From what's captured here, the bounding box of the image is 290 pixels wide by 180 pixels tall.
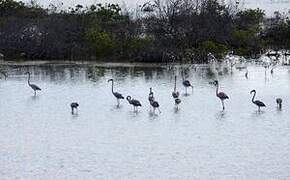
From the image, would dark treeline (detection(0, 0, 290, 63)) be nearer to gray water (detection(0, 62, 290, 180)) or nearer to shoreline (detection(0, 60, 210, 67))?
shoreline (detection(0, 60, 210, 67))

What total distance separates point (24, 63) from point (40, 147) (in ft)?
53.5

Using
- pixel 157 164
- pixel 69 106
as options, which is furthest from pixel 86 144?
pixel 69 106

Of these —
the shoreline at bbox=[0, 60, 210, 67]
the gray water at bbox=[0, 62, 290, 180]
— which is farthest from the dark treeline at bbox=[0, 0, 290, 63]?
the gray water at bbox=[0, 62, 290, 180]

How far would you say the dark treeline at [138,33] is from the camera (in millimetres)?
31281

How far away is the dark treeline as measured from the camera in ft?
103

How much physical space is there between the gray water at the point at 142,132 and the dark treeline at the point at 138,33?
262 inches

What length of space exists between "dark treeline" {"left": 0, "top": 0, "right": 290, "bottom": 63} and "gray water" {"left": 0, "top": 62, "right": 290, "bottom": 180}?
666 cm

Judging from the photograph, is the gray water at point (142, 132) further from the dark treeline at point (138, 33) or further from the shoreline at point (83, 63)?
the dark treeline at point (138, 33)

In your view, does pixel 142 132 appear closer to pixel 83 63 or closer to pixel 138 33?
pixel 83 63

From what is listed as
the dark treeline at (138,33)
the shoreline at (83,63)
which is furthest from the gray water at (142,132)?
the dark treeline at (138,33)

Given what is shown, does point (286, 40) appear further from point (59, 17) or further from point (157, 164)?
point (157, 164)

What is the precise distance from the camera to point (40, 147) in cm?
1419

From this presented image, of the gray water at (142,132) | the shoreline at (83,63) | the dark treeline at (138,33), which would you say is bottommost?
the gray water at (142,132)

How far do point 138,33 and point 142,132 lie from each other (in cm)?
1782
